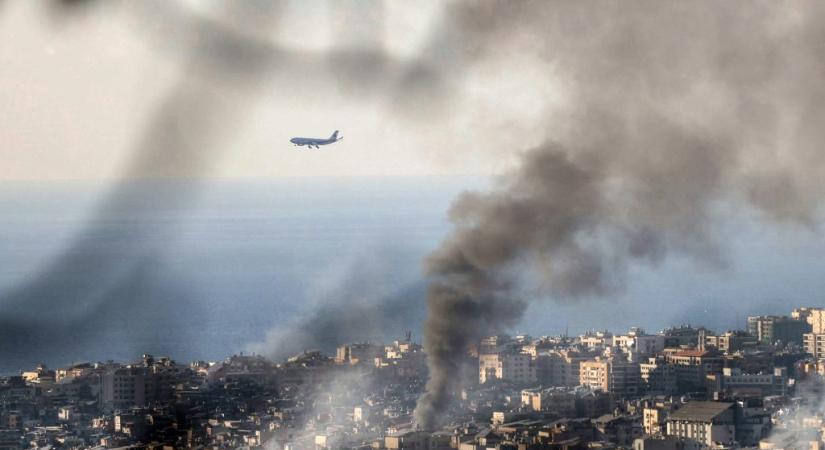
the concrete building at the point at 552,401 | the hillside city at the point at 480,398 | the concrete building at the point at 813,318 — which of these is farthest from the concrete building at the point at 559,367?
the concrete building at the point at 813,318

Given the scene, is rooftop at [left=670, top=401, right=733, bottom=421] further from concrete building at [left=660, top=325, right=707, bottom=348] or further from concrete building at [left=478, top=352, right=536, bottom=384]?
concrete building at [left=660, top=325, right=707, bottom=348]

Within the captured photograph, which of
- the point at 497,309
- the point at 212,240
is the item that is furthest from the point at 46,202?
the point at 497,309

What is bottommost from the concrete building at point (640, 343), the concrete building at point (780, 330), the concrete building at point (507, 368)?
the concrete building at point (507, 368)

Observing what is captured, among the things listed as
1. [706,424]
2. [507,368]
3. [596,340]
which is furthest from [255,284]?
[706,424]

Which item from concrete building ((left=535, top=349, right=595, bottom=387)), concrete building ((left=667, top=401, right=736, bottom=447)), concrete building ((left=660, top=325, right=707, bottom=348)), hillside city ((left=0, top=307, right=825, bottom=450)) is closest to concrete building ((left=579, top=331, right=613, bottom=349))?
hillside city ((left=0, top=307, right=825, bottom=450))

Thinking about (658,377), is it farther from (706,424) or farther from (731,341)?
(706,424)

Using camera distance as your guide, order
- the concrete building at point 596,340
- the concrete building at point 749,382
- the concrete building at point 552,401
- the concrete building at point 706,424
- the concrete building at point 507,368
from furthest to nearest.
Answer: the concrete building at point 596,340 < the concrete building at point 507,368 < the concrete building at point 749,382 < the concrete building at point 552,401 < the concrete building at point 706,424

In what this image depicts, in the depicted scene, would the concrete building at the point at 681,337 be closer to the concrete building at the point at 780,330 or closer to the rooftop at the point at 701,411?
the concrete building at the point at 780,330

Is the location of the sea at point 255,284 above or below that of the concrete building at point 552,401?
above

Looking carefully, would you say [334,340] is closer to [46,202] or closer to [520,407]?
[520,407]
